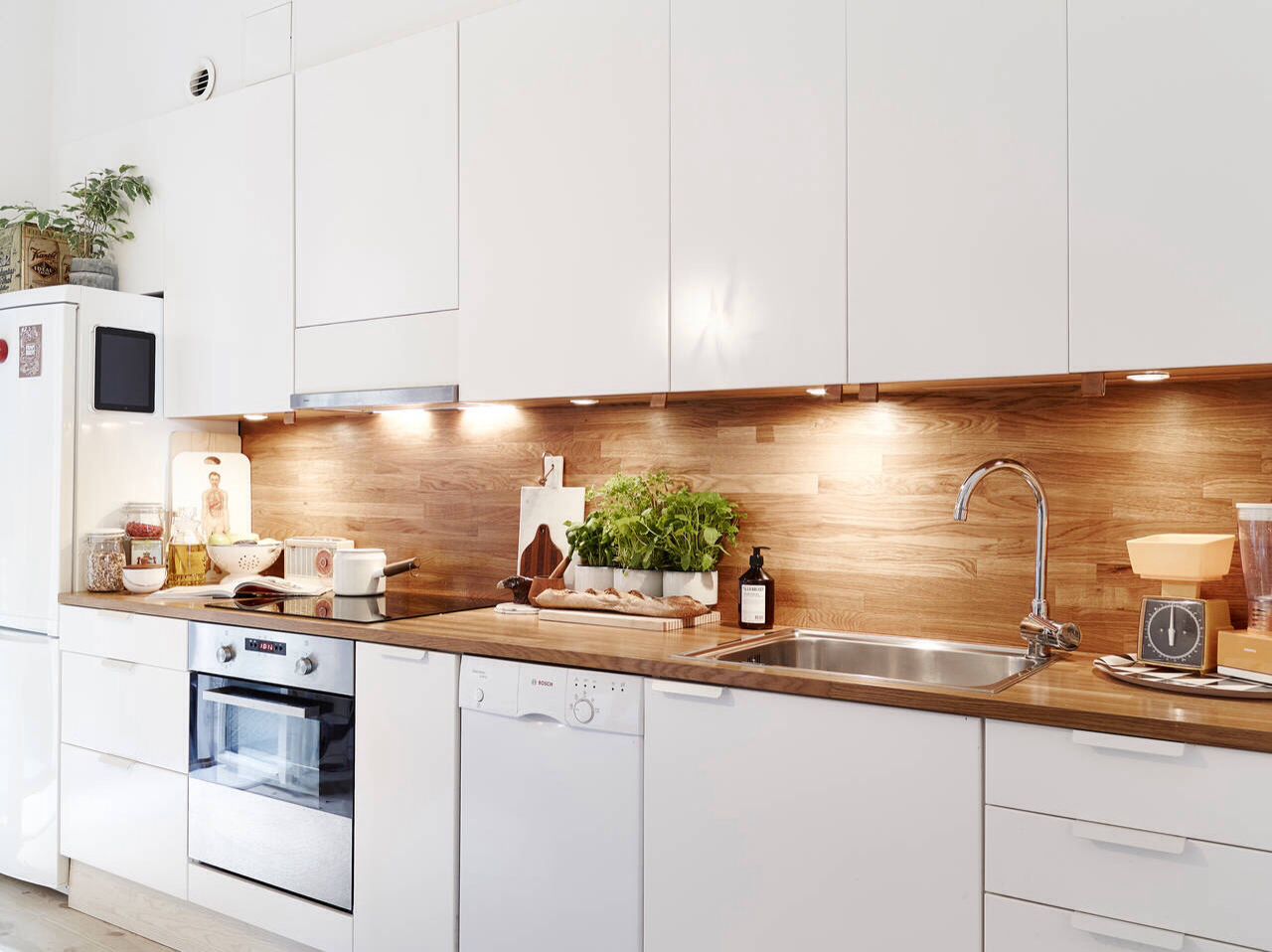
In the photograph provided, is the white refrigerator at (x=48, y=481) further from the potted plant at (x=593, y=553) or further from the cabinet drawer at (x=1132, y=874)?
the cabinet drawer at (x=1132, y=874)

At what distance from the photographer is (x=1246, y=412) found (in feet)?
6.48

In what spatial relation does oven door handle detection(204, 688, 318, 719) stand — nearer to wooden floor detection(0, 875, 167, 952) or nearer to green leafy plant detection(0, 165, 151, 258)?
wooden floor detection(0, 875, 167, 952)

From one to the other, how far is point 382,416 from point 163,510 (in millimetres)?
791

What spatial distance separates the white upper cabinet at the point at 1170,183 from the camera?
1.70 m

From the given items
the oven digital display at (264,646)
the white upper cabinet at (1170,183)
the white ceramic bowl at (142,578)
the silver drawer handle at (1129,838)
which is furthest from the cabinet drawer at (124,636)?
the white upper cabinet at (1170,183)

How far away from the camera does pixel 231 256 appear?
3.16m

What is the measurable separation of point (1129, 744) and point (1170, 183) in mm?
945

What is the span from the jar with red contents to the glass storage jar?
0.04 m

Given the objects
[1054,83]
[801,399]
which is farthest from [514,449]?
[1054,83]

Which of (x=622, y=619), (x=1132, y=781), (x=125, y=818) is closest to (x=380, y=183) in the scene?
(x=622, y=619)

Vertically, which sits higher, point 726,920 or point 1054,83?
point 1054,83

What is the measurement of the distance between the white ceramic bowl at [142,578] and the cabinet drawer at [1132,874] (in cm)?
251

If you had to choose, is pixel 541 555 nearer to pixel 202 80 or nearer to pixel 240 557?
pixel 240 557

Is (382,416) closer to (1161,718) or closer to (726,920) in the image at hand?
(726,920)
